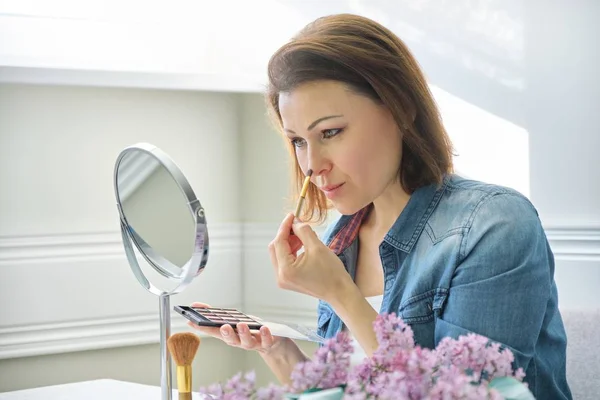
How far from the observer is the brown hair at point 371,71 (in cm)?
130

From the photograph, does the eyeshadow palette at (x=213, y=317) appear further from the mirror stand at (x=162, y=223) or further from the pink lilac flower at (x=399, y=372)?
the pink lilac flower at (x=399, y=372)

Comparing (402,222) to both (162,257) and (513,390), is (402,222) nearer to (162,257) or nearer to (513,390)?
(162,257)

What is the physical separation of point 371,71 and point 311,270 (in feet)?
1.03

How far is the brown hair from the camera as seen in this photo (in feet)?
4.28

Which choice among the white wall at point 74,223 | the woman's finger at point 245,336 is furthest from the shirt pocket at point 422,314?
the white wall at point 74,223

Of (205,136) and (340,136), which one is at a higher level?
(340,136)

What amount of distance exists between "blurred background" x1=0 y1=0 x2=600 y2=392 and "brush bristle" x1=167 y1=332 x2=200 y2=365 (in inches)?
41.2

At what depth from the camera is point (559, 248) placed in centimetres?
185

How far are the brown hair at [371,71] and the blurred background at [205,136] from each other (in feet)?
1.86

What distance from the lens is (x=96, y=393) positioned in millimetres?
1505

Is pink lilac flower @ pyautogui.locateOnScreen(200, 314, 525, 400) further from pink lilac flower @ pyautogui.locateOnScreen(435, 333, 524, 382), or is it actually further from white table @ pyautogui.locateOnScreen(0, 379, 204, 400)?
white table @ pyautogui.locateOnScreen(0, 379, 204, 400)

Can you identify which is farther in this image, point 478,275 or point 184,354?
point 478,275

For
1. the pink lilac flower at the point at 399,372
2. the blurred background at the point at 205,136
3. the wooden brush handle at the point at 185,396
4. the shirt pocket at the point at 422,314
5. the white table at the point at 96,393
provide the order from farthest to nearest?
1. the blurred background at the point at 205,136
2. the white table at the point at 96,393
3. the shirt pocket at the point at 422,314
4. the wooden brush handle at the point at 185,396
5. the pink lilac flower at the point at 399,372

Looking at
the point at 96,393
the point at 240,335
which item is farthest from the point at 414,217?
the point at 96,393
